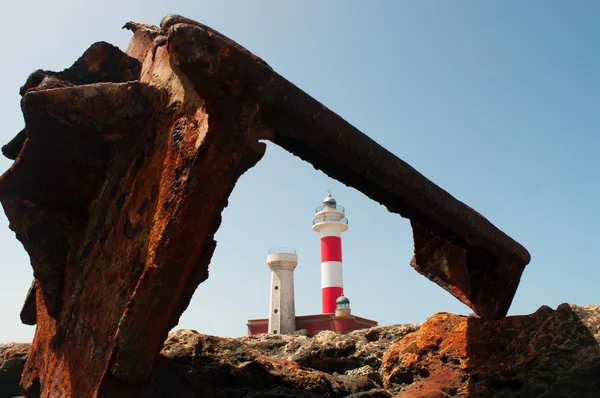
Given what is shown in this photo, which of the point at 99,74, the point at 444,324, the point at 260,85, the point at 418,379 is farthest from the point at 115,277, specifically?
the point at 444,324

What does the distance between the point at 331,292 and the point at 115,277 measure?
28.8m

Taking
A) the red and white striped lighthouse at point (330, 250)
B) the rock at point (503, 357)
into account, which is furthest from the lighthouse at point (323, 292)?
the rock at point (503, 357)

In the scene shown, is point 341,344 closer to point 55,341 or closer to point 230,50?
point 55,341

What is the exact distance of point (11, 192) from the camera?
2.81 m

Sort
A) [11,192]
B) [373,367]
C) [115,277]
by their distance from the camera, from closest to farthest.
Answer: [115,277] → [11,192] → [373,367]

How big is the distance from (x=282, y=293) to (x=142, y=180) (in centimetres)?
2747

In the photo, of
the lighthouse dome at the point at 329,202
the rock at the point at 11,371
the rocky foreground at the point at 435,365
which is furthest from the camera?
the lighthouse dome at the point at 329,202

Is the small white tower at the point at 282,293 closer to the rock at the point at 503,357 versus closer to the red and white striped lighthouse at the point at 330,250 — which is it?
the red and white striped lighthouse at the point at 330,250

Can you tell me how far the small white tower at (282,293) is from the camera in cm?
2823

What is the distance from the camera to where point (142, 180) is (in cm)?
261

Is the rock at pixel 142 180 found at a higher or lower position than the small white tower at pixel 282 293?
lower

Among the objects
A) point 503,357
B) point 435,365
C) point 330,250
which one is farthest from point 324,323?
point 503,357

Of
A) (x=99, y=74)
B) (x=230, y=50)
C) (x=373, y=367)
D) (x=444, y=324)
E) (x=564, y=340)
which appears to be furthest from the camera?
(x=373, y=367)

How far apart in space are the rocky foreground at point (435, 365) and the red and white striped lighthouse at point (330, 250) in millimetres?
26640
